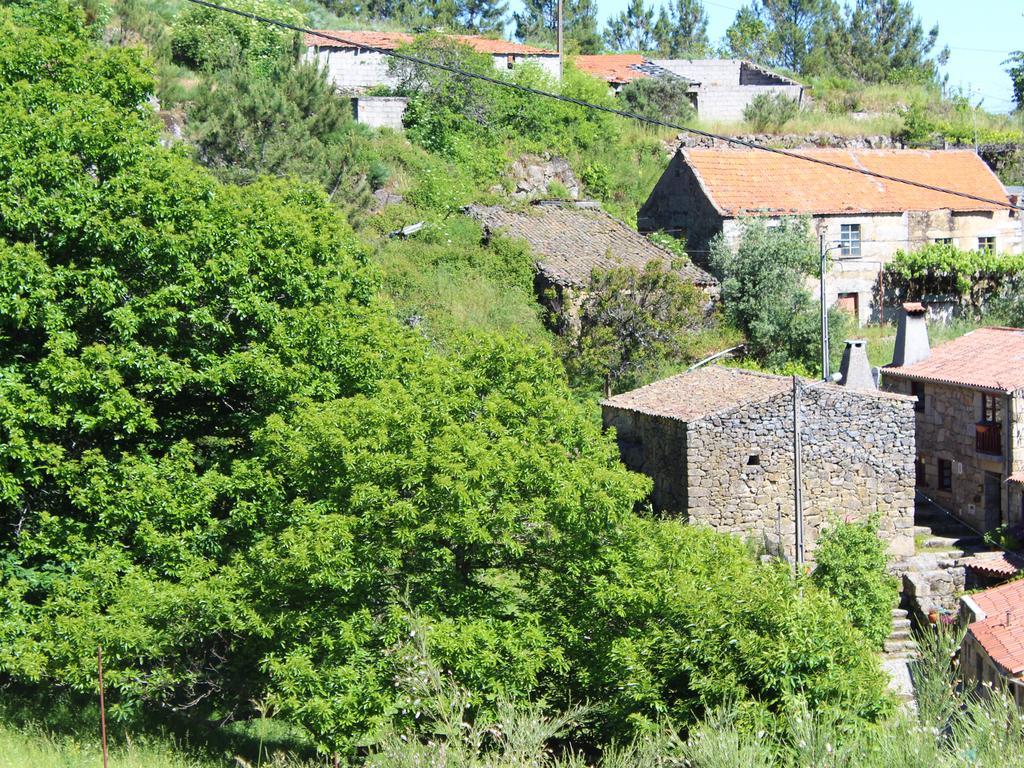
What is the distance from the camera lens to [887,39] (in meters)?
77.6

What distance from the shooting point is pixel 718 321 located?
31797 millimetres

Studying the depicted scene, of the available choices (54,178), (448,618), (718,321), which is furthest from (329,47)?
(448,618)

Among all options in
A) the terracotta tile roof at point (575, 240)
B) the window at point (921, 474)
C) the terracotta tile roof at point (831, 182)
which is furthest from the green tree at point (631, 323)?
the terracotta tile roof at point (831, 182)

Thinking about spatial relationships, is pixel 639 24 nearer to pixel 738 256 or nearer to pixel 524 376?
pixel 738 256

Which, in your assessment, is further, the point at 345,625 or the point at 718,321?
the point at 718,321

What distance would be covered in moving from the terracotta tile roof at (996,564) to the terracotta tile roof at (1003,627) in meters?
3.82

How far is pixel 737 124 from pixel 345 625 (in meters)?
38.2

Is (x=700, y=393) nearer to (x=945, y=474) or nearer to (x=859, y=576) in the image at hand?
(x=859, y=576)

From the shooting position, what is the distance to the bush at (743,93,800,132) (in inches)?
1791

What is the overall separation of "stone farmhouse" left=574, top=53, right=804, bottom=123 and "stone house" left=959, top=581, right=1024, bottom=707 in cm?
3306

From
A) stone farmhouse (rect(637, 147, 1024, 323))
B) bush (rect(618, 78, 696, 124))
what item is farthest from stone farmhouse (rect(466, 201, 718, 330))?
bush (rect(618, 78, 696, 124))

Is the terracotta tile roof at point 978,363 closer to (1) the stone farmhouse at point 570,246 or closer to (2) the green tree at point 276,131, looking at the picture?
(1) the stone farmhouse at point 570,246

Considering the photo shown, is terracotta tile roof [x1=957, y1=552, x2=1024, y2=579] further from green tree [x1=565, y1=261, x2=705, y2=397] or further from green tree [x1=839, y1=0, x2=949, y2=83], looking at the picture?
green tree [x1=839, y1=0, x2=949, y2=83]

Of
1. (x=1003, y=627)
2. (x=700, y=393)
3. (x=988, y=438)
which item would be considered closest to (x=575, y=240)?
(x=700, y=393)
